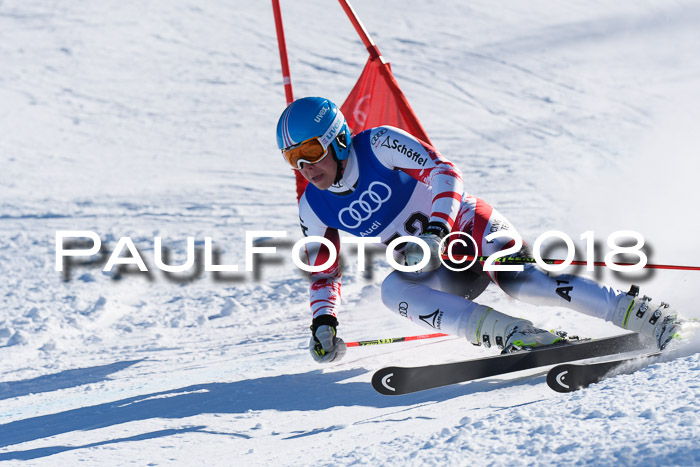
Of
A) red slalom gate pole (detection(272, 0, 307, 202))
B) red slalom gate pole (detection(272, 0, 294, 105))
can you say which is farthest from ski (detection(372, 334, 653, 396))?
red slalom gate pole (detection(272, 0, 294, 105))

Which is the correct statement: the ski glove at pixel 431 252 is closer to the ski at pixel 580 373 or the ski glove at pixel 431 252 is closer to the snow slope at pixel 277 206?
the snow slope at pixel 277 206

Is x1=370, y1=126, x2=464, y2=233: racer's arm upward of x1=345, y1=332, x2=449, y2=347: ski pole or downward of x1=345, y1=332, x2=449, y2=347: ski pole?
upward

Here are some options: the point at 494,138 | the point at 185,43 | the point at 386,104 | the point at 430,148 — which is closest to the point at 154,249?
the point at 386,104

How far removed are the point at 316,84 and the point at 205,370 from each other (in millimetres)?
8738

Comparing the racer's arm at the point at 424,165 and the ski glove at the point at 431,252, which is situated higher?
the racer's arm at the point at 424,165

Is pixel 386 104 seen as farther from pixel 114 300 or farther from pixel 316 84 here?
pixel 316 84

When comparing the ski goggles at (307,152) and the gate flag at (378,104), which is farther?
the gate flag at (378,104)

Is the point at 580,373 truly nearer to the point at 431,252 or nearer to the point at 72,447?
the point at 431,252

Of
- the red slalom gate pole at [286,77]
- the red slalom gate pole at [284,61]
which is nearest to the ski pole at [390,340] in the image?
the red slalom gate pole at [286,77]

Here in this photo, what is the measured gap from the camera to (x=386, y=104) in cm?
529

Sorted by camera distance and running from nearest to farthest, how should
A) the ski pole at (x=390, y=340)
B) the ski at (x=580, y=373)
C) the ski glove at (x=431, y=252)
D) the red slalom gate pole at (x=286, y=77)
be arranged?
1. the ski at (x=580, y=373)
2. the ski glove at (x=431, y=252)
3. the ski pole at (x=390, y=340)
4. the red slalom gate pole at (x=286, y=77)

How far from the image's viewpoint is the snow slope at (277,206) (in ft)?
8.96

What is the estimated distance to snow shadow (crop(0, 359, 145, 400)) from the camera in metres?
3.88

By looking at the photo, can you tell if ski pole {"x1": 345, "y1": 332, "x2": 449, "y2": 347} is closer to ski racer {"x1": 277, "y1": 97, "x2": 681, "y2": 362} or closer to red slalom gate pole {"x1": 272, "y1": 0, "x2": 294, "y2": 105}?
ski racer {"x1": 277, "y1": 97, "x2": 681, "y2": 362}
